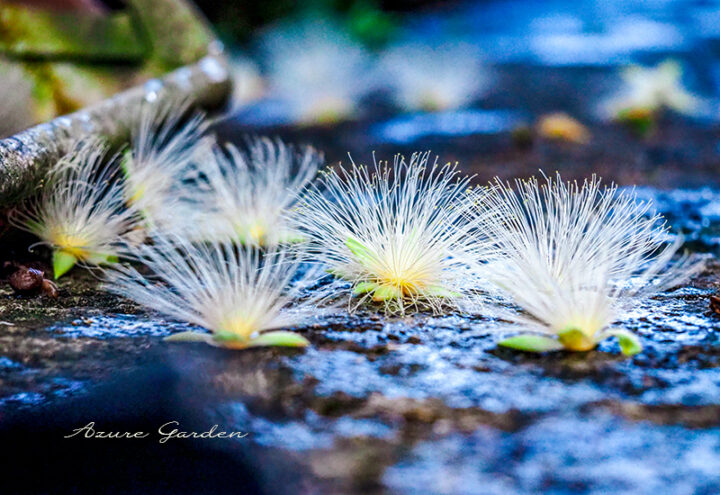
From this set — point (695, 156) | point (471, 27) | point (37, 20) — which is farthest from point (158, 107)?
point (471, 27)

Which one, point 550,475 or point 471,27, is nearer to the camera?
point 550,475

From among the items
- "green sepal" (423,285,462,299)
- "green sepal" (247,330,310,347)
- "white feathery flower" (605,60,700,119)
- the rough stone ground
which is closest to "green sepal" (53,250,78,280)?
the rough stone ground

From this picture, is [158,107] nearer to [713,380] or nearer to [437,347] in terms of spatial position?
[437,347]

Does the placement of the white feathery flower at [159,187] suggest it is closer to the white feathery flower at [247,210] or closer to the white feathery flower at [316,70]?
the white feathery flower at [247,210]

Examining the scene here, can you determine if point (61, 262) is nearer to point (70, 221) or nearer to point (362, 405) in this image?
point (70, 221)

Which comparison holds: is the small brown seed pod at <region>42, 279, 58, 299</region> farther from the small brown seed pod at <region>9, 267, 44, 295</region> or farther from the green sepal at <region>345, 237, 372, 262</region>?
the green sepal at <region>345, 237, 372, 262</region>

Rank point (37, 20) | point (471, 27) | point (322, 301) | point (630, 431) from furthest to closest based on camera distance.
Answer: point (471, 27) → point (37, 20) → point (322, 301) → point (630, 431)
